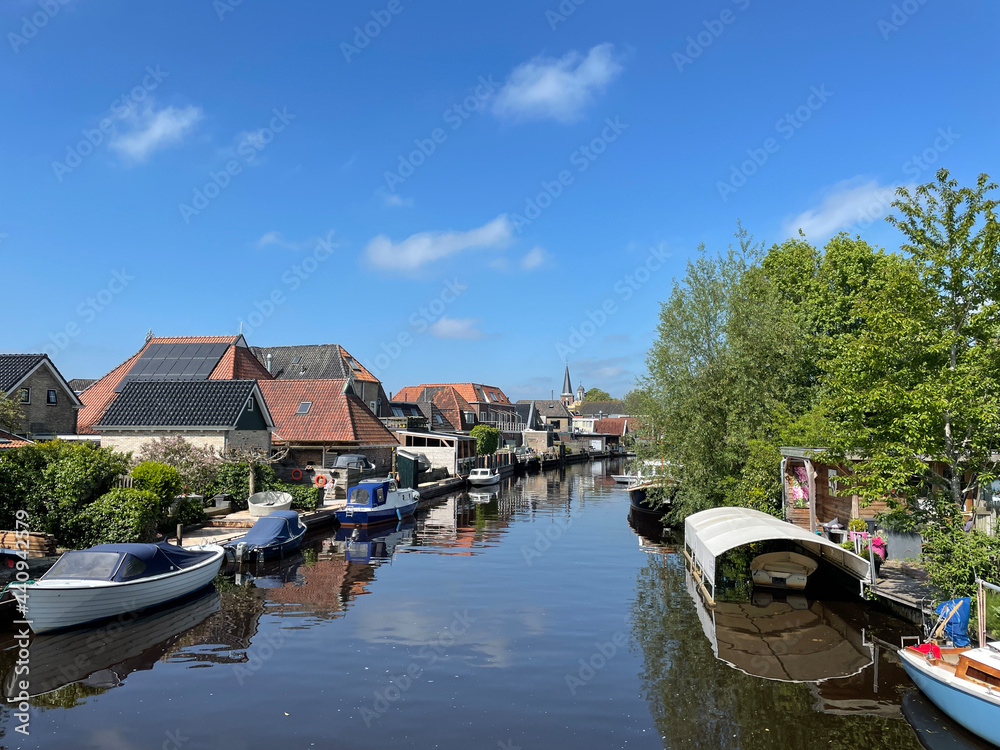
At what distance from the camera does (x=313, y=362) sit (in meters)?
61.5

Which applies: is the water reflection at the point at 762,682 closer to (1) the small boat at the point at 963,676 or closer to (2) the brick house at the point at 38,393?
(1) the small boat at the point at 963,676

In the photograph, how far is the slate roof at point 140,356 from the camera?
139ft

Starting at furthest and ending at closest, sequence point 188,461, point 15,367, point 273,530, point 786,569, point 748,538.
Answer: point 15,367
point 188,461
point 273,530
point 786,569
point 748,538

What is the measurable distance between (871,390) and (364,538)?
22219mm

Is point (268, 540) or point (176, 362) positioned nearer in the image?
point (268, 540)

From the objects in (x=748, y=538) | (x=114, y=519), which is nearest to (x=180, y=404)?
(x=114, y=519)

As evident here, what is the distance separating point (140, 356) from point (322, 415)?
14261mm

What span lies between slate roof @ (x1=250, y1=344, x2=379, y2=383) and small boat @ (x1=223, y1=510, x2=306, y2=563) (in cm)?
3335

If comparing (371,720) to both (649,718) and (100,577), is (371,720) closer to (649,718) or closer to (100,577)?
(649,718)

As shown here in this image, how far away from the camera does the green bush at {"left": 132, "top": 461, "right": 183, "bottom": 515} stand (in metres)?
23.4

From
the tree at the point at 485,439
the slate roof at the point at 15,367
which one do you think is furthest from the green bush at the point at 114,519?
the tree at the point at 485,439

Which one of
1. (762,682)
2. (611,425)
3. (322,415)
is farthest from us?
(611,425)

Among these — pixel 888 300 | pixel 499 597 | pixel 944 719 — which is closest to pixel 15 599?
pixel 499 597

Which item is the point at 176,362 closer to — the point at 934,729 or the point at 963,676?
the point at 934,729
